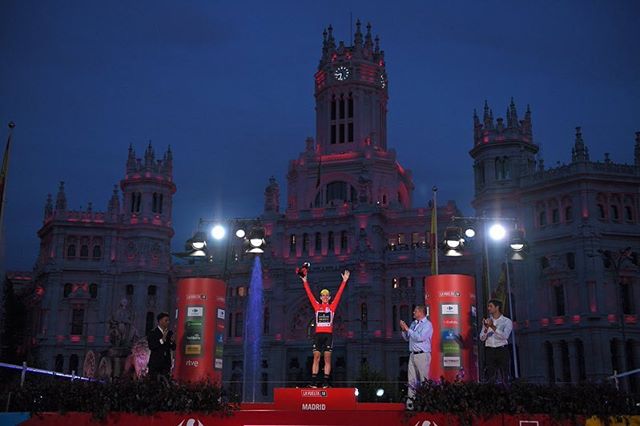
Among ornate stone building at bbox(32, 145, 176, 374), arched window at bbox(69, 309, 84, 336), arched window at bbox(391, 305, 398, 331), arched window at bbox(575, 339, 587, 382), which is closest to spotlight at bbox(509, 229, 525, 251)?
arched window at bbox(575, 339, 587, 382)

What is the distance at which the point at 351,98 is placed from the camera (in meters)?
78.7

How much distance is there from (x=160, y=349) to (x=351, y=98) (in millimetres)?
63638

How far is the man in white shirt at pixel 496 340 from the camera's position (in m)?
18.7

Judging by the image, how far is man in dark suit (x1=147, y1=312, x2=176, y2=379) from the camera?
57.7ft

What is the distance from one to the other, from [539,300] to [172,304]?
37165 millimetres

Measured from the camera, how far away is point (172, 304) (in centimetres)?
7206

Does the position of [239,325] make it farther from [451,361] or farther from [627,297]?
[451,361]

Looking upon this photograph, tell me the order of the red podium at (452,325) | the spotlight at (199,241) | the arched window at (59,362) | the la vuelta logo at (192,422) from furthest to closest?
the arched window at (59,362)
the spotlight at (199,241)
the red podium at (452,325)
the la vuelta logo at (192,422)

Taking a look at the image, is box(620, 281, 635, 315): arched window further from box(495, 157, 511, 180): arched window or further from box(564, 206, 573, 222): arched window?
box(495, 157, 511, 180): arched window

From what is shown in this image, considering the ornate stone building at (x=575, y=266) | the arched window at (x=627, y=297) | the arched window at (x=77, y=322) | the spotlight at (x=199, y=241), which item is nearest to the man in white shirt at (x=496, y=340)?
the spotlight at (x=199, y=241)

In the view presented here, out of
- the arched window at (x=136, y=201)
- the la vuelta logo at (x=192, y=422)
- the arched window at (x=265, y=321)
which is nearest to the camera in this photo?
the la vuelta logo at (x=192, y=422)

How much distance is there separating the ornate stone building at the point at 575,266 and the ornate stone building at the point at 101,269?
33.0 meters

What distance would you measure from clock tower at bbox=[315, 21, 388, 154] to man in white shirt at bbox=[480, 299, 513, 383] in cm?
5747

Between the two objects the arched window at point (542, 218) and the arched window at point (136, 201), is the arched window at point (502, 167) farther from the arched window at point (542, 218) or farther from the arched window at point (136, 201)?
the arched window at point (136, 201)
